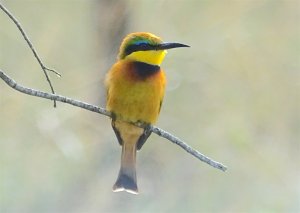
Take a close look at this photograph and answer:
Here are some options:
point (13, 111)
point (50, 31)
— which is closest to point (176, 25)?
point (50, 31)

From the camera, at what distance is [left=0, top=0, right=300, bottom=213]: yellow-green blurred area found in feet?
14.0

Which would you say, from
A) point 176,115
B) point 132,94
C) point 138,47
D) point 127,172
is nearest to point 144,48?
→ point 138,47

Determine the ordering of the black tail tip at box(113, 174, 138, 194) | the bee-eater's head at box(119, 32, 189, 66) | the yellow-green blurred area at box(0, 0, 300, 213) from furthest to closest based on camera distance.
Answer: the yellow-green blurred area at box(0, 0, 300, 213) < the black tail tip at box(113, 174, 138, 194) < the bee-eater's head at box(119, 32, 189, 66)

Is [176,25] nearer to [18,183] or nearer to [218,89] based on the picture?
[218,89]

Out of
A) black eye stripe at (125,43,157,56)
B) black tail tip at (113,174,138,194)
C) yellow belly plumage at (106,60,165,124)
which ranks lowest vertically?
black tail tip at (113,174,138,194)

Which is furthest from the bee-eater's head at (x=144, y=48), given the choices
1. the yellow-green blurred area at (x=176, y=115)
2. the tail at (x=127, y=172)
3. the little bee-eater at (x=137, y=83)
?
the yellow-green blurred area at (x=176, y=115)

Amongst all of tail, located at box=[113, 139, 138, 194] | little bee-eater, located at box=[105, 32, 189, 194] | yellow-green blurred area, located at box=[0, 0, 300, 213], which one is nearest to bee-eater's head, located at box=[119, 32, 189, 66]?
little bee-eater, located at box=[105, 32, 189, 194]

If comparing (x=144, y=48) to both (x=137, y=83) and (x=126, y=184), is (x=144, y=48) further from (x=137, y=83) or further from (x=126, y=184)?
(x=126, y=184)

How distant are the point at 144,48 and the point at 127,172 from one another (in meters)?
0.44

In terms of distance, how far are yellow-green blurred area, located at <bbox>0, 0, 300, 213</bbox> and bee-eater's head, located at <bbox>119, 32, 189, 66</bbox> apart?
74.3 inches

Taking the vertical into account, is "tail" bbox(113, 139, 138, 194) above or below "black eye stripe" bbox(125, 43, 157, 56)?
below

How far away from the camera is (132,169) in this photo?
2.49 metres

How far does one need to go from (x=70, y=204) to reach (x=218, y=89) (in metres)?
1.07

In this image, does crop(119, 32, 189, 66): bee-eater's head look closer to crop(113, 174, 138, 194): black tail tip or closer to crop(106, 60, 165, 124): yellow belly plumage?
crop(106, 60, 165, 124): yellow belly plumage
